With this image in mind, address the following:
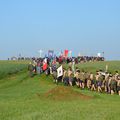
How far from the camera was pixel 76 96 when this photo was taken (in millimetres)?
29328

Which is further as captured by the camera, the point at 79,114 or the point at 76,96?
the point at 76,96

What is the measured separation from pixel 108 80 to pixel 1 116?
20.1 metres

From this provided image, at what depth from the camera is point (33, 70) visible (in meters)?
55.0

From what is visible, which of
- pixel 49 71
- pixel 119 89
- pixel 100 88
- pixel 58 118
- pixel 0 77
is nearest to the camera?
pixel 58 118

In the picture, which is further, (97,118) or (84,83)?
(84,83)

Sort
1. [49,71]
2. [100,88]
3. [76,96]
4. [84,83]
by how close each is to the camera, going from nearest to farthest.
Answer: [76,96], [100,88], [84,83], [49,71]

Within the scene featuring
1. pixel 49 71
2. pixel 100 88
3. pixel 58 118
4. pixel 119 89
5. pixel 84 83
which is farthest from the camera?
pixel 49 71

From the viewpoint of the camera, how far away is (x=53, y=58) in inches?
2527

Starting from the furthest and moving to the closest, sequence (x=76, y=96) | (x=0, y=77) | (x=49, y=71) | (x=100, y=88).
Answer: (x=0, y=77)
(x=49, y=71)
(x=100, y=88)
(x=76, y=96)

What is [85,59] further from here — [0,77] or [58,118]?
[58,118]

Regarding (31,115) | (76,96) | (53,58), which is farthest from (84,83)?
(31,115)

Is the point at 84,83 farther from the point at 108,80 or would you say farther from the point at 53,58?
the point at 53,58

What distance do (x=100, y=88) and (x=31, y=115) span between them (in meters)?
21.6

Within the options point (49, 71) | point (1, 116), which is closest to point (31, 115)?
point (1, 116)
